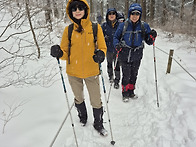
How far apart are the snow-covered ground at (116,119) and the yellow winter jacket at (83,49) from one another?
53.2 inches

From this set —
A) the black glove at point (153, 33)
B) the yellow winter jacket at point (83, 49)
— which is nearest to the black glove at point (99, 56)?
the yellow winter jacket at point (83, 49)

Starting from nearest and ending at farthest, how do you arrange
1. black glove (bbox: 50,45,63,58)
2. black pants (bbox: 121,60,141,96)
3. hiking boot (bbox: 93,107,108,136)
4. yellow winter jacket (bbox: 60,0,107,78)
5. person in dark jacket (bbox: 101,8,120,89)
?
black glove (bbox: 50,45,63,58), yellow winter jacket (bbox: 60,0,107,78), hiking boot (bbox: 93,107,108,136), black pants (bbox: 121,60,141,96), person in dark jacket (bbox: 101,8,120,89)

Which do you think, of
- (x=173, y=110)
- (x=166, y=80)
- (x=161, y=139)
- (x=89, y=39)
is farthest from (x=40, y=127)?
(x=166, y=80)

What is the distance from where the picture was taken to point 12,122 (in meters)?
2.86

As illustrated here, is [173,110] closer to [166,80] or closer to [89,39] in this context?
[166,80]

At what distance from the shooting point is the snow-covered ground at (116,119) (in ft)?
8.70

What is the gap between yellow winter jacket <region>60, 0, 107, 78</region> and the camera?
237 centimetres

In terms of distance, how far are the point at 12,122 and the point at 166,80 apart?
15.2ft

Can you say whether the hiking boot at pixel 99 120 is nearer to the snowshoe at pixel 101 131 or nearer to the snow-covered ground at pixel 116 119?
the snowshoe at pixel 101 131

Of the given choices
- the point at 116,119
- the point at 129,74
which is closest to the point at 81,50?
the point at 129,74

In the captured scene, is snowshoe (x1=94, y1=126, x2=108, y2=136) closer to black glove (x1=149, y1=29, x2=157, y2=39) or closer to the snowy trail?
the snowy trail

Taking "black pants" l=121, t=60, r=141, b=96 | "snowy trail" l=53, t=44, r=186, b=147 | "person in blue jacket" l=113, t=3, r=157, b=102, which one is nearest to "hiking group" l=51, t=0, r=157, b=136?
"person in blue jacket" l=113, t=3, r=157, b=102

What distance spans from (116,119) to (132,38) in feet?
6.88

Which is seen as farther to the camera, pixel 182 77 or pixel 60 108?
pixel 182 77
